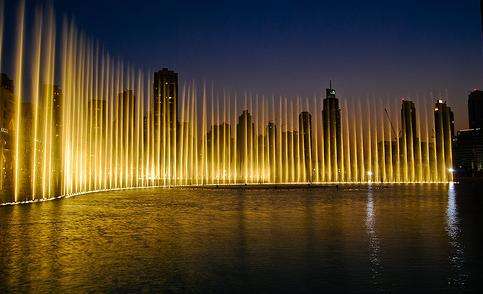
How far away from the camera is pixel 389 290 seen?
4.48 meters

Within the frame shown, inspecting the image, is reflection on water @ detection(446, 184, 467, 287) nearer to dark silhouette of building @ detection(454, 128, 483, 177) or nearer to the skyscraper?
the skyscraper

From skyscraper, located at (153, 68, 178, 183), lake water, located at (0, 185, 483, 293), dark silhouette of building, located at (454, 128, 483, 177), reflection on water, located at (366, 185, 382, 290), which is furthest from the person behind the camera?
dark silhouette of building, located at (454, 128, 483, 177)

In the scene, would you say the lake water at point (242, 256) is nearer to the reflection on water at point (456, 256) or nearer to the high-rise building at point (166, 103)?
the reflection on water at point (456, 256)

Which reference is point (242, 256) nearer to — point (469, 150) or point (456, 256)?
point (456, 256)

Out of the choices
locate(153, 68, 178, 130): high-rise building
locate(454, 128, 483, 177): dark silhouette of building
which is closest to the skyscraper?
locate(153, 68, 178, 130): high-rise building

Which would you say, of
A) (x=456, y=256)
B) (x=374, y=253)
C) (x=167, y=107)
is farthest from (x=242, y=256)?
(x=167, y=107)

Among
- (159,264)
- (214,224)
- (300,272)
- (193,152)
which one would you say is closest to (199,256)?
(159,264)

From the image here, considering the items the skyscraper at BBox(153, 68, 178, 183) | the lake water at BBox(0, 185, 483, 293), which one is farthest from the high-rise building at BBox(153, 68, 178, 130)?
the lake water at BBox(0, 185, 483, 293)

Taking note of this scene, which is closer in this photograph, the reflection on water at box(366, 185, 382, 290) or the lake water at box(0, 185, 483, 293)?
the lake water at box(0, 185, 483, 293)

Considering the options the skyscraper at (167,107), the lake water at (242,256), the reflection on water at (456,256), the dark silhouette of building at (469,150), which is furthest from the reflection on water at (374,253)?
the dark silhouette of building at (469,150)

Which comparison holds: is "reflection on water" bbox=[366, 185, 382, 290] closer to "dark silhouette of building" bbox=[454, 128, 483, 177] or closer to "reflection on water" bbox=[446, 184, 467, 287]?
"reflection on water" bbox=[446, 184, 467, 287]

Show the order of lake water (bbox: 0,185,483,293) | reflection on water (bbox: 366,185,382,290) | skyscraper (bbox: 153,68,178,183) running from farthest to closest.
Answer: skyscraper (bbox: 153,68,178,183), reflection on water (bbox: 366,185,382,290), lake water (bbox: 0,185,483,293)

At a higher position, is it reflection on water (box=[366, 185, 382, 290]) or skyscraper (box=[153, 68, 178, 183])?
skyscraper (box=[153, 68, 178, 183])

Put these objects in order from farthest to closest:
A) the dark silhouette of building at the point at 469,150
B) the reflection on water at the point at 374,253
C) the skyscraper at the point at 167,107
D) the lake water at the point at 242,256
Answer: the dark silhouette of building at the point at 469,150, the skyscraper at the point at 167,107, the reflection on water at the point at 374,253, the lake water at the point at 242,256
